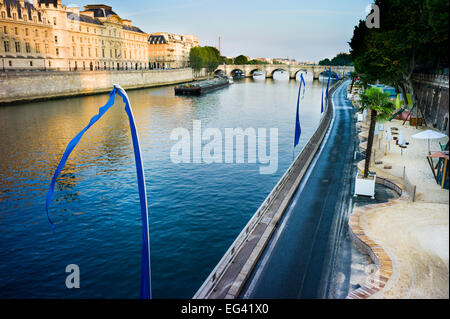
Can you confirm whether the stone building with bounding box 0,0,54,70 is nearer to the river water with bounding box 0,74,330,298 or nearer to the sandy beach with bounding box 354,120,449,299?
the river water with bounding box 0,74,330,298

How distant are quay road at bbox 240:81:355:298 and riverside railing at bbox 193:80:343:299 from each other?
325mm

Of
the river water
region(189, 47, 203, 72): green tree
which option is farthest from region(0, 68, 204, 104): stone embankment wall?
region(189, 47, 203, 72): green tree

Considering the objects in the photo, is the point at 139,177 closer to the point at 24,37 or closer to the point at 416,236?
the point at 416,236

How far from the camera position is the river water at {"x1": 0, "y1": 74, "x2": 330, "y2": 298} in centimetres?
1617

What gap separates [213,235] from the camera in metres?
20.0

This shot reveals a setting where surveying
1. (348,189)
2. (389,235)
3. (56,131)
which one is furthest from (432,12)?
(56,131)

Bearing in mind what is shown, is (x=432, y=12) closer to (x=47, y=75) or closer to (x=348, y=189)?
(x=348, y=189)

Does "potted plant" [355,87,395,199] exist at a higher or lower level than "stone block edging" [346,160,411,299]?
higher

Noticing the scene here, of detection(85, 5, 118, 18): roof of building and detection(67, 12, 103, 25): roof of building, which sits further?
detection(85, 5, 118, 18): roof of building

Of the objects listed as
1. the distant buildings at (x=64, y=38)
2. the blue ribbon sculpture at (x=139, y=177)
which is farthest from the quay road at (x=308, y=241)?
the distant buildings at (x=64, y=38)

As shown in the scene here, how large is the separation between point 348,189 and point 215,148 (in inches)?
777

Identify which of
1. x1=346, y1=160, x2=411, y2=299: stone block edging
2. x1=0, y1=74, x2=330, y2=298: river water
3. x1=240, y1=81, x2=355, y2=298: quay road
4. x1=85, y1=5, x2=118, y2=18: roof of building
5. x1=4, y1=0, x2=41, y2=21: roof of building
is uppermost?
x1=85, y1=5, x2=118, y2=18: roof of building

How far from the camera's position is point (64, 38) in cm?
9994

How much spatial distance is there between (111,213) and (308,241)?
13.2m
